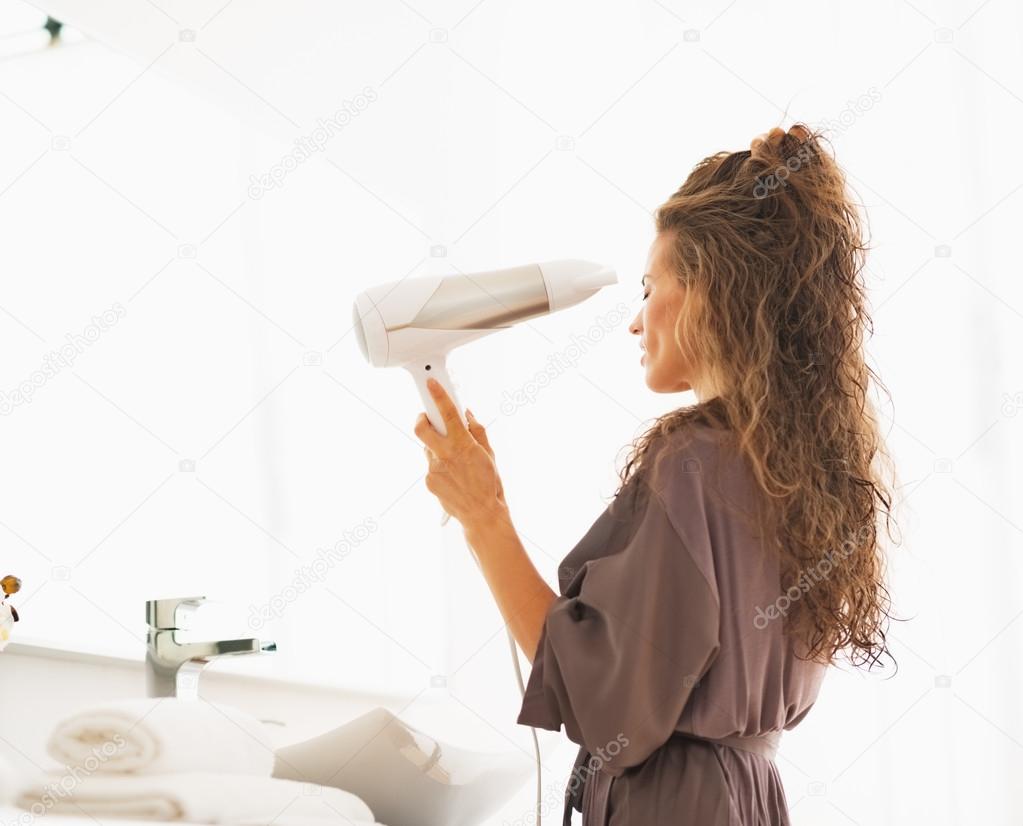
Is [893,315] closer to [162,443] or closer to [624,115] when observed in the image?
[624,115]

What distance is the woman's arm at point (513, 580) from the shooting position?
882 mm

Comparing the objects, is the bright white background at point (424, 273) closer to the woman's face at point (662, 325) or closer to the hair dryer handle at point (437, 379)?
the hair dryer handle at point (437, 379)

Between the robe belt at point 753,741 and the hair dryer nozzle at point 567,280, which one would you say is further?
the hair dryer nozzle at point 567,280

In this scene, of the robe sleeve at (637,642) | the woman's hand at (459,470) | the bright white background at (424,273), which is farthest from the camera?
the bright white background at (424,273)

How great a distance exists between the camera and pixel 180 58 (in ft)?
4.31

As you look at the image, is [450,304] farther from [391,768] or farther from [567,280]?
[391,768]

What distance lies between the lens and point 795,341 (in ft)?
3.06

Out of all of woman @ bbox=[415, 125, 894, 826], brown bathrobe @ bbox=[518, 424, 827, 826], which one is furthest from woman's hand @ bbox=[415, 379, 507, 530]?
brown bathrobe @ bbox=[518, 424, 827, 826]

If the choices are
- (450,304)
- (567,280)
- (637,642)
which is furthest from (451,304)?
(637,642)

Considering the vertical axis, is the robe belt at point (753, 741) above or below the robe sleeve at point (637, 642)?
below

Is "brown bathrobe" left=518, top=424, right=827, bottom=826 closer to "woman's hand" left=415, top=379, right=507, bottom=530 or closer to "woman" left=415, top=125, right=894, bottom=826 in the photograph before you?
"woman" left=415, top=125, right=894, bottom=826

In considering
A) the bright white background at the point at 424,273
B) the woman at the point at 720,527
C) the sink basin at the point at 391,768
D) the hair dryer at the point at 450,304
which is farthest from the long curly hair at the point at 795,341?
the bright white background at the point at 424,273

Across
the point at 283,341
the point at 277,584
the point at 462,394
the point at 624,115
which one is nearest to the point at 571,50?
the point at 624,115

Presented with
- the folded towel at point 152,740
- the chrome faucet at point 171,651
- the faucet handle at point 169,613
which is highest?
the faucet handle at point 169,613
